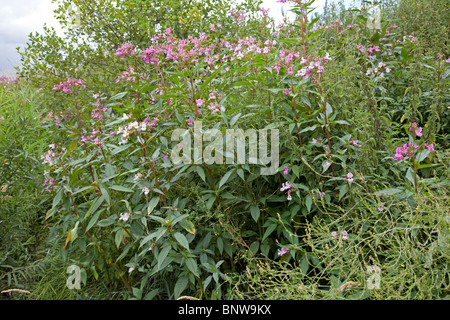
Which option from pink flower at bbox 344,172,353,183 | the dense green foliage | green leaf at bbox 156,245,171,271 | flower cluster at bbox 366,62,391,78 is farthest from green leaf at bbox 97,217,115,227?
flower cluster at bbox 366,62,391,78

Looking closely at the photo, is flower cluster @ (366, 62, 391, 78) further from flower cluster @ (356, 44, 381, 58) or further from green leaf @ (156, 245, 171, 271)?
green leaf @ (156, 245, 171, 271)

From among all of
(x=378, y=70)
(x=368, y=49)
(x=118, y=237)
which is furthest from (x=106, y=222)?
(x=368, y=49)

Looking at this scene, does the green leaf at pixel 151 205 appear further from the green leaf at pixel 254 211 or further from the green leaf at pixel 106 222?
the green leaf at pixel 254 211

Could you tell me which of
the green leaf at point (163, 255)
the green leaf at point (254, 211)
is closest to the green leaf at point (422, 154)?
the green leaf at point (254, 211)

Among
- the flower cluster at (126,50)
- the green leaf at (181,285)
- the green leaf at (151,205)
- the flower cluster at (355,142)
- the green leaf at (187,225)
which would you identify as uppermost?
the flower cluster at (126,50)

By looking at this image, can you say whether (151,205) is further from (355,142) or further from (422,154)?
(422,154)

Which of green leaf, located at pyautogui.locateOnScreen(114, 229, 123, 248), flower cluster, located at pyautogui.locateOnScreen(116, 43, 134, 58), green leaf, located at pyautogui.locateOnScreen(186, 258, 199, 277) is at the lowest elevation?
green leaf, located at pyautogui.locateOnScreen(186, 258, 199, 277)

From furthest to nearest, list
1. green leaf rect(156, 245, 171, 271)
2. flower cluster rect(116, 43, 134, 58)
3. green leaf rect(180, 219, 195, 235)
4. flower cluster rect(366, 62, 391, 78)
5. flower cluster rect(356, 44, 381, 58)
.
Answer: flower cluster rect(356, 44, 381, 58)
flower cluster rect(366, 62, 391, 78)
flower cluster rect(116, 43, 134, 58)
green leaf rect(180, 219, 195, 235)
green leaf rect(156, 245, 171, 271)

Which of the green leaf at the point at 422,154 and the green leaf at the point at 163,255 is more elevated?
the green leaf at the point at 422,154

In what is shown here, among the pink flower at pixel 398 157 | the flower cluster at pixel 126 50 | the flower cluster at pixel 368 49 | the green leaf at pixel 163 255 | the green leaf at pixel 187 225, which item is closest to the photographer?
the green leaf at pixel 163 255

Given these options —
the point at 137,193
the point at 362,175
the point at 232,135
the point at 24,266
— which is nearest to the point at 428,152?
the point at 362,175

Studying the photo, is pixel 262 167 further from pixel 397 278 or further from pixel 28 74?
pixel 28 74

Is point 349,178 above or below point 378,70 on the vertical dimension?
below

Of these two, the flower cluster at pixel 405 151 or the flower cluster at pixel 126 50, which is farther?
the flower cluster at pixel 126 50
